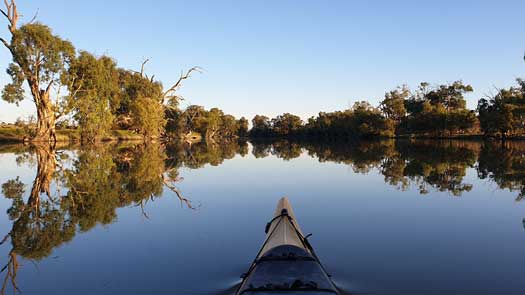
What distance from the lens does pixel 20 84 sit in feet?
117

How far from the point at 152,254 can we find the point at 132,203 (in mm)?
4418

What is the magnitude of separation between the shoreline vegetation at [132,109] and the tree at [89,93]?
4.2 inches

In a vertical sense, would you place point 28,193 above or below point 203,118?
below

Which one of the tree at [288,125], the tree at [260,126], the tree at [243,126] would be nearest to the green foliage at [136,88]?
the tree at [288,125]

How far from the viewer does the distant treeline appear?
4949 cm

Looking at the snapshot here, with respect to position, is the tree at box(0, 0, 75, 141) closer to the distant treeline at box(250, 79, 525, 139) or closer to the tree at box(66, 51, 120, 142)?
the tree at box(66, 51, 120, 142)

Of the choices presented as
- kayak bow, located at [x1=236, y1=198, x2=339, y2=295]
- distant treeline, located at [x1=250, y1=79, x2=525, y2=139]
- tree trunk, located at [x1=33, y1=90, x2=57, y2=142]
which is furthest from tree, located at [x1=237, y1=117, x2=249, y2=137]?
kayak bow, located at [x1=236, y1=198, x2=339, y2=295]

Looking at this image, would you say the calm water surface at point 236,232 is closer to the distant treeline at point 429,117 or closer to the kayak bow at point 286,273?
the kayak bow at point 286,273

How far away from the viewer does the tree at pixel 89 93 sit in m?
39.5

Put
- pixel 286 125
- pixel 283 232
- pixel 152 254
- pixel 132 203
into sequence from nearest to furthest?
pixel 283 232, pixel 152 254, pixel 132 203, pixel 286 125

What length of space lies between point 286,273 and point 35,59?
4117 centimetres

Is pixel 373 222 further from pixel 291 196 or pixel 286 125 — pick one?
pixel 286 125

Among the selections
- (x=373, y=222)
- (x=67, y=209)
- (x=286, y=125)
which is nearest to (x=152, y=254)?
(x=67, y=209)

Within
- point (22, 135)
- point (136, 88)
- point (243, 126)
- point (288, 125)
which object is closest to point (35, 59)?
point (22, 135)
